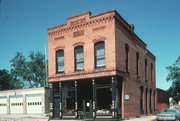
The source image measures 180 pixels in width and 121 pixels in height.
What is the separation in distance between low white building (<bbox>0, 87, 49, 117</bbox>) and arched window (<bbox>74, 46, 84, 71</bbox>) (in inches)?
449

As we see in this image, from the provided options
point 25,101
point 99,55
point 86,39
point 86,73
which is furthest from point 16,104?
point 99,55

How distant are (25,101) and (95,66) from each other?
1768 cm

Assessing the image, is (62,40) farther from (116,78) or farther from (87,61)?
(116,78)

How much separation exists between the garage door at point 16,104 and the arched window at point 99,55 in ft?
62.1

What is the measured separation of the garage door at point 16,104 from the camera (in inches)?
1369

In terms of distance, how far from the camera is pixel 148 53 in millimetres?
30891

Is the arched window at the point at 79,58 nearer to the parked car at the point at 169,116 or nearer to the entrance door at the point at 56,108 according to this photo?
the entrance door at the point at 56,108

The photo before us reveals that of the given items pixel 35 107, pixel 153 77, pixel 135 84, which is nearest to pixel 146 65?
pixel 153 77

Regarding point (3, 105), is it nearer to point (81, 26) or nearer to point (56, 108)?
point (56, 108)

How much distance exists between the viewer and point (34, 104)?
32688mm

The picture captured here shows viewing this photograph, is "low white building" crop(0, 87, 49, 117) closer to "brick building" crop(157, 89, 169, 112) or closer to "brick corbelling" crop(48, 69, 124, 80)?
"brick corbelling" crop(48, 69, 124, 80)

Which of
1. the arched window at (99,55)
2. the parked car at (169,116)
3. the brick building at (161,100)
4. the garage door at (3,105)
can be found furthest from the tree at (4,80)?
the parked car at (169,116)

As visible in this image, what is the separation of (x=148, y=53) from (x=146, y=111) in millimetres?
7863

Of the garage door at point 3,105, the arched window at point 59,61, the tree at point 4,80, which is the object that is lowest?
the garage door at point 3,105
